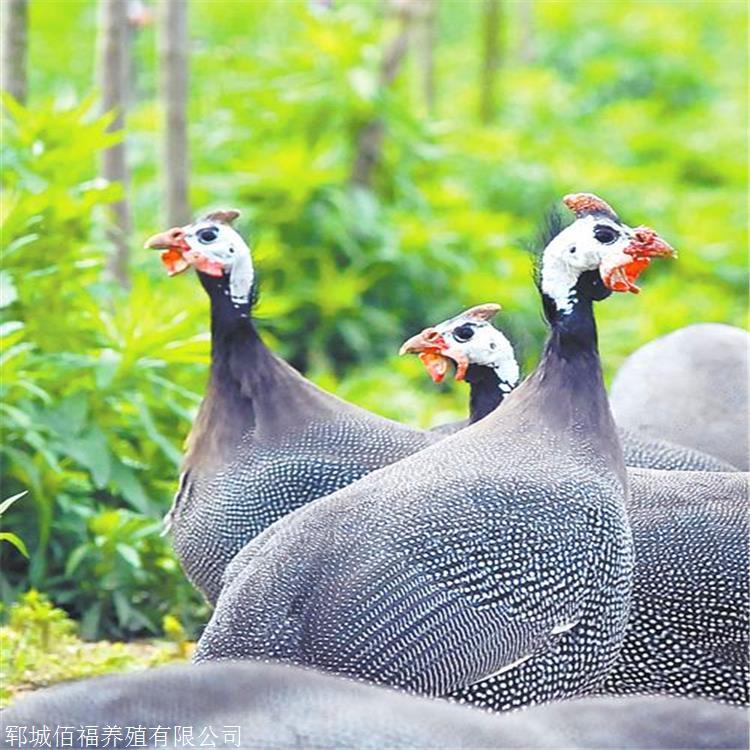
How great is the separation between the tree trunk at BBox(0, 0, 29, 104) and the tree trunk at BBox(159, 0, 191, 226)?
1.23 meters

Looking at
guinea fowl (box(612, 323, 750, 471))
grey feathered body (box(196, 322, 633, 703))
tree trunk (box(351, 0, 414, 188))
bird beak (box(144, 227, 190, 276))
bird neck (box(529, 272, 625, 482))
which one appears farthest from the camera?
tree trunk (box(351, 0, 414, 188))

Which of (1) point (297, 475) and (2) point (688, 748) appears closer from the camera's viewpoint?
(2) point (688, 748)

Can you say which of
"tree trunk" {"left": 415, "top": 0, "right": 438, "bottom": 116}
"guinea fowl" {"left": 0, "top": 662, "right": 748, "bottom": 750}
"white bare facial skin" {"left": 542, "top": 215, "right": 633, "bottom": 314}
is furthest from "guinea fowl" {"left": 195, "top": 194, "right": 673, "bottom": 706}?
"tree trunk" {"left": 415, "top": 0, "right": 438, "bottom": 116}

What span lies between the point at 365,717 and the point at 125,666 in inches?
86.7

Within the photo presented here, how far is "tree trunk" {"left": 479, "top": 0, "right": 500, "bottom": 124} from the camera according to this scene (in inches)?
527

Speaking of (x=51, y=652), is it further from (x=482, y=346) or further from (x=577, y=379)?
(x=577, y=379)

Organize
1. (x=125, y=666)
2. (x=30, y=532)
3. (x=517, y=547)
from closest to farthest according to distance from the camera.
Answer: (x=517, y=547) → (x=125, y=666) → (x=30, y=532)

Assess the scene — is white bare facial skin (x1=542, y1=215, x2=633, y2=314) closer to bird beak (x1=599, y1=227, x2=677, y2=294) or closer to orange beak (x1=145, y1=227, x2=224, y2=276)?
bird beak (x1=599, y1=227, x2=677, y2=294)

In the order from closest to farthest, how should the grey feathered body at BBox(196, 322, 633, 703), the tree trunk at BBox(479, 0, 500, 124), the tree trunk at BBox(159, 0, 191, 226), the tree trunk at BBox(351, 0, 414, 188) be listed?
the grey feathered body at BBox(196, 322, 633, 703)
the tree trunk at BBox(159, 0, 191, 226)
the tree trunk at BBox(351, 0, 414, 188)
the tree trunk at BBox(479, 0, 500, 124)

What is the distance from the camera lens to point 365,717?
274 cm

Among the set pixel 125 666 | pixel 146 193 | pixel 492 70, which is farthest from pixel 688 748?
pixel 492 70

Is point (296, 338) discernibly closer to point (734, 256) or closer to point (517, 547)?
point (734, 256)

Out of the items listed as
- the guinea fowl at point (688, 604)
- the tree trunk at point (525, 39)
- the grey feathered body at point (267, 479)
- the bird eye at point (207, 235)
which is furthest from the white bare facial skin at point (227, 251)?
the tree trunk at point (525, 39)

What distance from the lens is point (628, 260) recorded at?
4047 millimetres
